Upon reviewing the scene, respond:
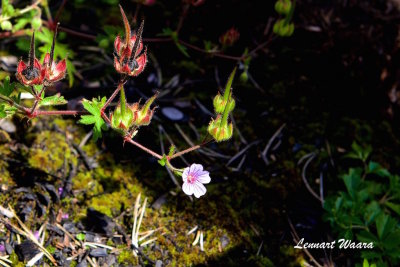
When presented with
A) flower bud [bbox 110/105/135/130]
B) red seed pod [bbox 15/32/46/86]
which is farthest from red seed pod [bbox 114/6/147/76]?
red seed pod [bbox 15/32/46/86]

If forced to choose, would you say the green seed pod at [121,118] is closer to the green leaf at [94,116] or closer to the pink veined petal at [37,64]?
the green leaf at [94,116]

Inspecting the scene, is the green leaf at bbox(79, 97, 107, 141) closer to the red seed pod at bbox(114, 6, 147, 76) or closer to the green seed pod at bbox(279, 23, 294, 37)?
the red seed pod at bbox(114, 6, 147, 76)

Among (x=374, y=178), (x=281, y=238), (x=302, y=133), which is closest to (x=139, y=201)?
(x=281, y=238)

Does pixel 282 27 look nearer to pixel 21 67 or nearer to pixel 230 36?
pixel 230 36

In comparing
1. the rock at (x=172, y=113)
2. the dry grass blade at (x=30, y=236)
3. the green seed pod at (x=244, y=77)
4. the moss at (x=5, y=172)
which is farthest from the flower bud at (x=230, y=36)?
the dry grass blade at (x=30, y=236)

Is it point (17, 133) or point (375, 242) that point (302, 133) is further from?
point (17, 133)
